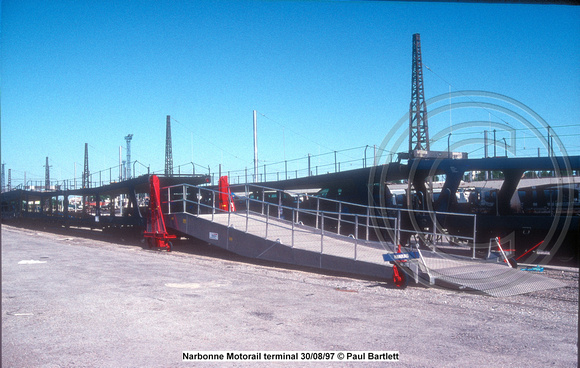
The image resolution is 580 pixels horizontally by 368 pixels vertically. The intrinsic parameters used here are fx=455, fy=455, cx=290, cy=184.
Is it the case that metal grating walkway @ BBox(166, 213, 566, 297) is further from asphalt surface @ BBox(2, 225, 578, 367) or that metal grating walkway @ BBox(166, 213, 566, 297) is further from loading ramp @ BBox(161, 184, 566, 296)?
asphalt surface @ BBox(2, 225, 578, 367)

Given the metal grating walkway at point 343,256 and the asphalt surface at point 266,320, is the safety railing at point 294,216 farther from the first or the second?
the asphalt surface at point 266,320

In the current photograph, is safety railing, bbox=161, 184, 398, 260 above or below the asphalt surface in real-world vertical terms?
above

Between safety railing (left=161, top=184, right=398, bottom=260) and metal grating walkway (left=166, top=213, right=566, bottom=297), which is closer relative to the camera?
metal grating walkway (left=166, top=213, right=566, bottom=297)

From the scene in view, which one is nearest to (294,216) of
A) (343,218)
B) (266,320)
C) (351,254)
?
(343,218)

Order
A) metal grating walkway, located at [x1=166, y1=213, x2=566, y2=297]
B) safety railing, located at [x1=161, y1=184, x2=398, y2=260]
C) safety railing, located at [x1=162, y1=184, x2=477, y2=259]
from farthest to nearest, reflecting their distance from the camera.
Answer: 1. safety railing, located at [x1=161, y1=184, x2=398, y2=260]
2. safety railing, located at [x1=162, y1=184, x2=477, y2=259]
3. metal grating walkway, located at [x1=166, y1=213, x2=566, y2=297]

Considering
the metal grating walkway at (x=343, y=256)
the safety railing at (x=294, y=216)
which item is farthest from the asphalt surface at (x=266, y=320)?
the safety railing at (x=294, y=216)

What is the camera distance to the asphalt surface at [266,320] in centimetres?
498

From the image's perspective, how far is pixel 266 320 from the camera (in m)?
6.26

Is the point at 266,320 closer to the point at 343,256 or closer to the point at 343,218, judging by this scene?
the point at 343,256

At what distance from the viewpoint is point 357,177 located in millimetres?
16859

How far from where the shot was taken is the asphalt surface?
4980mm

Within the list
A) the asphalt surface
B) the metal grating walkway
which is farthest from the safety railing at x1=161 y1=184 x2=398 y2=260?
the asphalt surface

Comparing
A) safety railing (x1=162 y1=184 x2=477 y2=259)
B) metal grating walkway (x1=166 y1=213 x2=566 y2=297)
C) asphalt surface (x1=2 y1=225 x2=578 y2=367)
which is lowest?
asphalt surface (x1=2 y1=225 x2=578 y2=367)

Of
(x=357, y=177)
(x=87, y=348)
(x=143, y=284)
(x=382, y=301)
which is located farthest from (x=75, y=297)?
(x=357, y=177)
